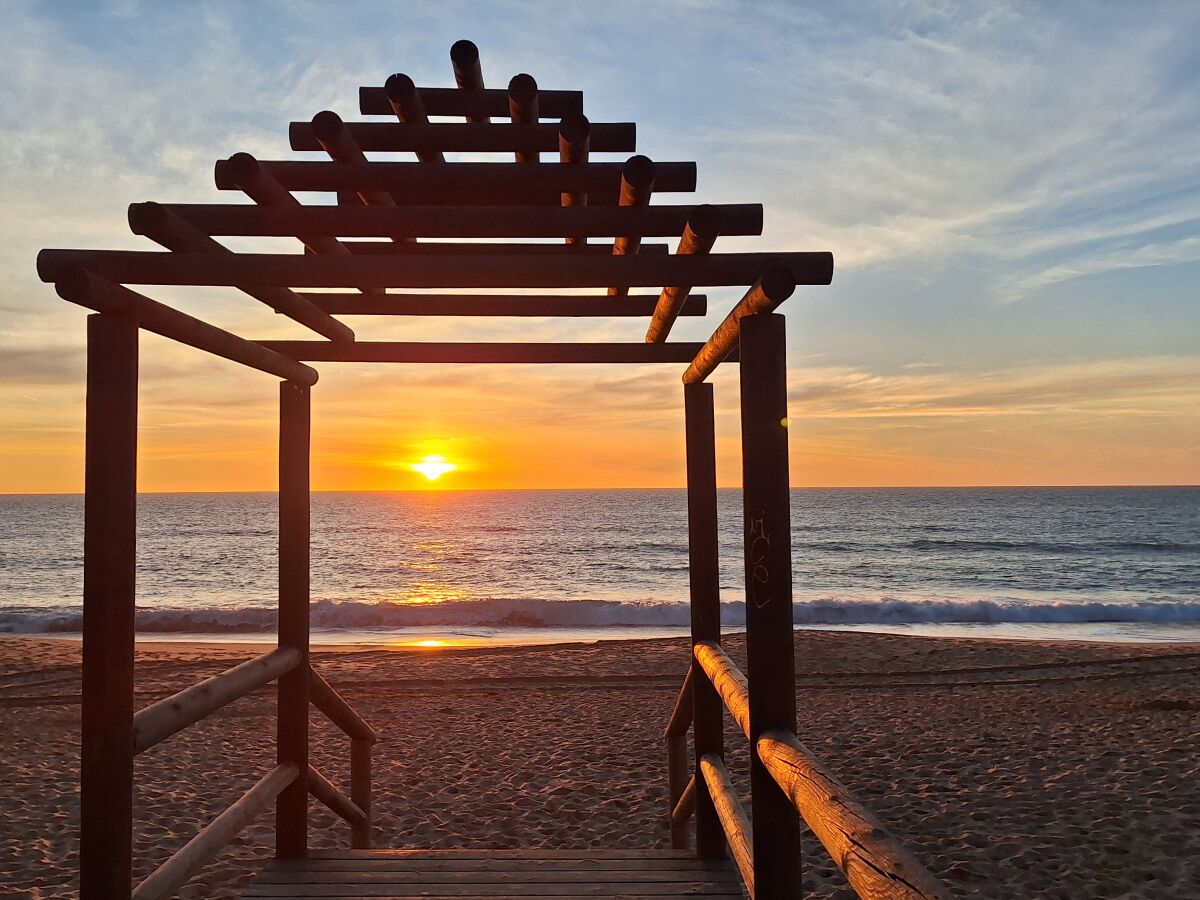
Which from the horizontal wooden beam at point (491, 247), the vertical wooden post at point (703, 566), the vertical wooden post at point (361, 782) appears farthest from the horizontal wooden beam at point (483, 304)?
the vertical wooden post at point (361, 782)

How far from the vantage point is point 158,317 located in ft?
8.98

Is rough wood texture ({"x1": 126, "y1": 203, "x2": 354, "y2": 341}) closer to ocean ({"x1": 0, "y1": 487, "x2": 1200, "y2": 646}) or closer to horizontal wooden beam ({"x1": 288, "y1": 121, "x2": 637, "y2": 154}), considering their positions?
horizontal wooden beam ({"x1": 288, "y1": 121, "x2": 637, "y2": 154})

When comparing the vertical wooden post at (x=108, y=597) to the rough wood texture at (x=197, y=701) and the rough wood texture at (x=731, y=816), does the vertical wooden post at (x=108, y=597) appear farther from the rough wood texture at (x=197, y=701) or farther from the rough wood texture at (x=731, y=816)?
the rough wood texture at (x=731, y=816)

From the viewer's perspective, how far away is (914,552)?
4747cm

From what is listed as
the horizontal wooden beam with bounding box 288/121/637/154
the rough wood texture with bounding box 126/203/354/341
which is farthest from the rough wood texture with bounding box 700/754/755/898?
the rough wood texture with bounding box 126/203/354/341

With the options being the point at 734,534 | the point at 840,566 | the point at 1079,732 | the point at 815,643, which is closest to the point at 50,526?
the point at 734,534

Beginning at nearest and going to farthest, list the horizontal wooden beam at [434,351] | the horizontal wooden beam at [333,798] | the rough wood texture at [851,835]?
the rough wood texture at [851,835] < the horizontal wooden beam at [434,351] < the horizontal wooden beam at [333,798]

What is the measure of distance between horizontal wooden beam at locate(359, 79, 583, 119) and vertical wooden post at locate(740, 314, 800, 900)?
3.81ft

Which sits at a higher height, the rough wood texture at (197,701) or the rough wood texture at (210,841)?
the rough wood texture at (197,701)

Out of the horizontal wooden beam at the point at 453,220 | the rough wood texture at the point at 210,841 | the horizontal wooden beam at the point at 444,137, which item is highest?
the horizontal wooden beam at the point at 444,137

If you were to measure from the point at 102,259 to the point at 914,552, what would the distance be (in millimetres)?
49351

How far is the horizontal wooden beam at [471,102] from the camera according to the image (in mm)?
3063

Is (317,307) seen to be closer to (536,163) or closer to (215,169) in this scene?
(215,169)

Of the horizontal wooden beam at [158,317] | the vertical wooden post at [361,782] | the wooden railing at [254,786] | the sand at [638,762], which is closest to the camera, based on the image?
the horizontal wooden beam at [158,317]
